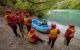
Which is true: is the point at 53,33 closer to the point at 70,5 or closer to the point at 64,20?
the point at 64,20

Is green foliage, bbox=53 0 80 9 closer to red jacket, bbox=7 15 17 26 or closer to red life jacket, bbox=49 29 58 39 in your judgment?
red jacket, bbox=7 15 17 26

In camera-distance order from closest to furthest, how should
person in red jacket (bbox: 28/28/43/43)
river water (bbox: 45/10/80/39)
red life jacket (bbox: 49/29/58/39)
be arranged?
red life jacket (bbox: 49/29/58/39) < person in red jacket (bbox: 28/28/43/43) < river water (bbox: 45/10/80/39)

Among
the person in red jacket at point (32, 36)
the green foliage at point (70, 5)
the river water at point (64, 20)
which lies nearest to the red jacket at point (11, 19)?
the person in red jacket at point (32, 36)

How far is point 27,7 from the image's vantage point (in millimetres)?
26406

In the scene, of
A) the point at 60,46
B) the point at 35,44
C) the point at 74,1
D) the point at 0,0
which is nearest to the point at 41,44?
the point at 35,44

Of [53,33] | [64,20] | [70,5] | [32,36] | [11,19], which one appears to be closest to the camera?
[53,33]

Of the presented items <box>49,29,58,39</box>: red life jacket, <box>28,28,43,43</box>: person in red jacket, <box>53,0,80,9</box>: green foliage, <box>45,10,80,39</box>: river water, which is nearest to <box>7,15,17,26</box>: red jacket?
<box>28,28,43,43</box>: person in red jacket

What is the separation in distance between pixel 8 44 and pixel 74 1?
2302 inches

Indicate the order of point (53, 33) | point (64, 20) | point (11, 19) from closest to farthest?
1. point (53, 33)
2. point (11, 19)
3. point (64, 20)

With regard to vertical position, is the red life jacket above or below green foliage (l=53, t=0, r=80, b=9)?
above

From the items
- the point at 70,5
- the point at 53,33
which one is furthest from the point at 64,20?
the point at 70,5

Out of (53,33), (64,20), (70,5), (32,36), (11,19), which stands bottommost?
(70,5)

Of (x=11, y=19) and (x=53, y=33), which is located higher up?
(x=11, y=19)

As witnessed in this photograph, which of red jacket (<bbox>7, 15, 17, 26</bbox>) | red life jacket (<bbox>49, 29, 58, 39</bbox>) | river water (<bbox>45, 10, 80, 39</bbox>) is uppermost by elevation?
red jacket (<bbox>7, 15, 17, 26</bbox>)
